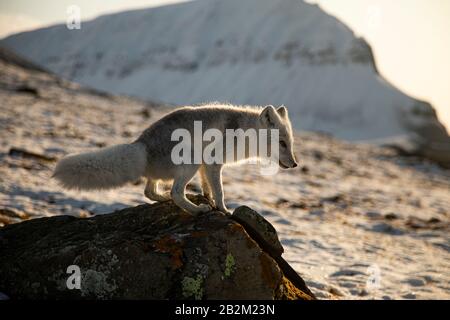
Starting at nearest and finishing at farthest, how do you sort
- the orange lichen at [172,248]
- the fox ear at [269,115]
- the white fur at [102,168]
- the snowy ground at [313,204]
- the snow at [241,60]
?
the orange lichen at [172,248] → the white fur at [102,168] → the fox ear at [269,115] → the snowy ground at [313,204] → the snow at [241,60]

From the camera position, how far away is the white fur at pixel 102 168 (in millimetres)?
4922

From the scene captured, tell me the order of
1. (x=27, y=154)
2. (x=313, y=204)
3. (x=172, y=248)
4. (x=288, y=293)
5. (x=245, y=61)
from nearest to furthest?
(x=172, y=248), (x=288, y=293), (x=27, y=154), (x=313, y=204), (x=245, y=61)

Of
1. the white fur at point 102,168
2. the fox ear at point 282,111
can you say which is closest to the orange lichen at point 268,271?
the white fur at point 102,168

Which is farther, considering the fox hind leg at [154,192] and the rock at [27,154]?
the rock at [27,154]

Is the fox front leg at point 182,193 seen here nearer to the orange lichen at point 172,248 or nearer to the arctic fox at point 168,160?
the arctic fox at point 168,160

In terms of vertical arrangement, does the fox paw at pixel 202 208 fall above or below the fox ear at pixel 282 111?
below

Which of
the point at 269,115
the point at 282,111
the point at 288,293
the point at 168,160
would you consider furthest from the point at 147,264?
the point at 282,111

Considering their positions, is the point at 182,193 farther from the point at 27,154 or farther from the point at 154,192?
the point at 27,154

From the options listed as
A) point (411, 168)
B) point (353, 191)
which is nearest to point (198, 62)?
point (411, 168)

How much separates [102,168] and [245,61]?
115181 millimetres

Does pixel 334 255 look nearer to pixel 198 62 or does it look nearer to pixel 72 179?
pixel 72 179

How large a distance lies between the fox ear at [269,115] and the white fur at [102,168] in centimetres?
168

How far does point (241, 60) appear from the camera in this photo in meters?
118

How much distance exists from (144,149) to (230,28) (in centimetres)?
13238
